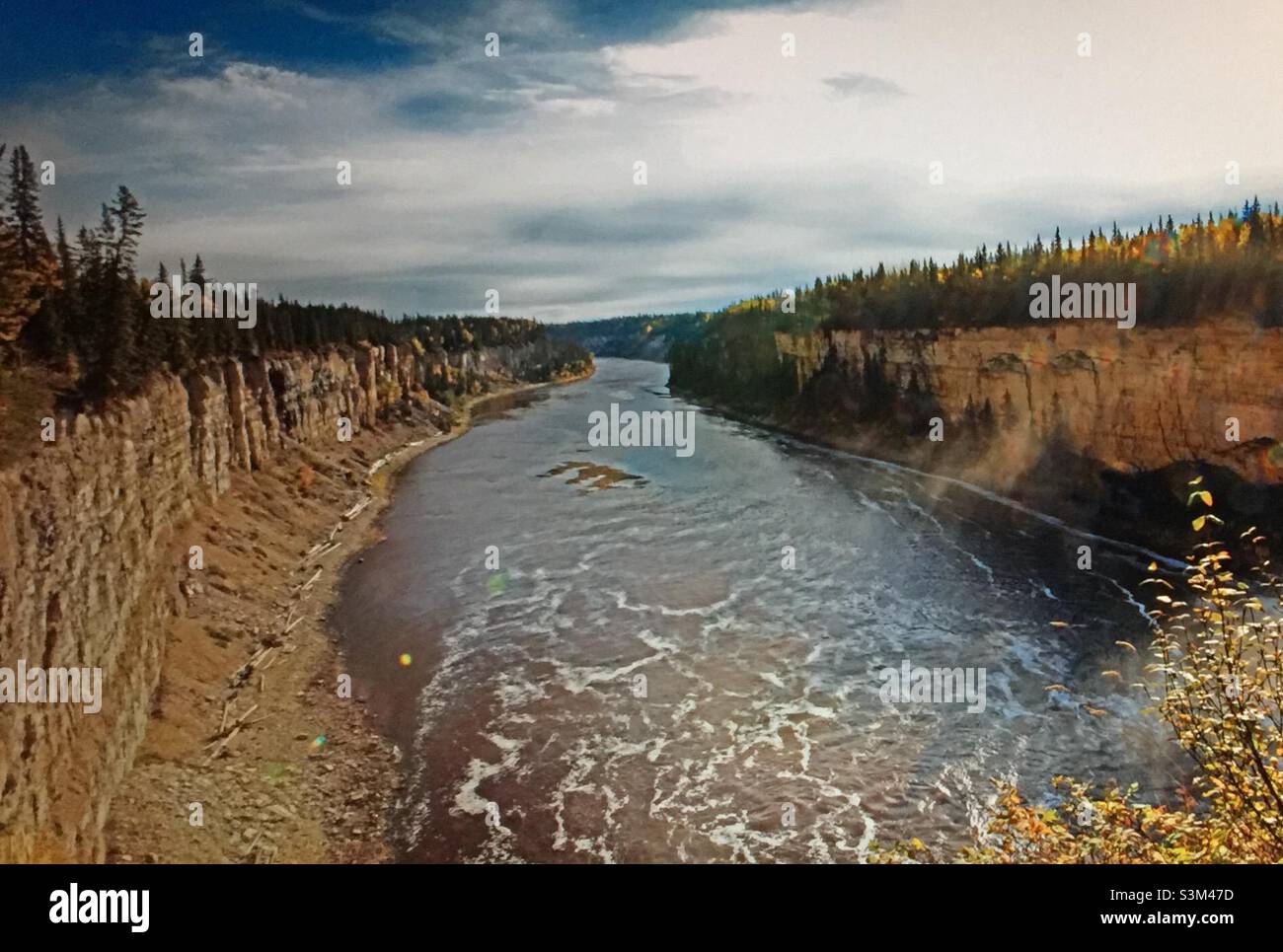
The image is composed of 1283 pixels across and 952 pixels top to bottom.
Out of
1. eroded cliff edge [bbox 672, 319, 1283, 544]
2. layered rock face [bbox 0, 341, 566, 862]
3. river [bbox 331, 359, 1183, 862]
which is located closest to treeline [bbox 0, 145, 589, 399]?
layered rock face [bbox 0, 341, 566, 862]

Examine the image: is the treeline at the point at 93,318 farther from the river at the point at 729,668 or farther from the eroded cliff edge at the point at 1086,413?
the eroded cliff edge at the point at 1086,413

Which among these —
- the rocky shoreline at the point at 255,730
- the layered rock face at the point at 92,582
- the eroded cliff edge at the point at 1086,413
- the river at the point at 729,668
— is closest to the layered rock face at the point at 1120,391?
the eroded cliff edge at the point at 1086,413

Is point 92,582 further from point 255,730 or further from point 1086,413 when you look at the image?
point 1086,413

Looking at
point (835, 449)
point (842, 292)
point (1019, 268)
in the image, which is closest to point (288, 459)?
point (835, 449)

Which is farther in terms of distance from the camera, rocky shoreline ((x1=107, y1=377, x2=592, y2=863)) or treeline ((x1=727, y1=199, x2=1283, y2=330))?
treeline ((x1=727, y1=199, x2=1283, y2=330))

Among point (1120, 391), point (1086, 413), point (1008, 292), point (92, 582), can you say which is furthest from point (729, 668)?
point (1008, 292)

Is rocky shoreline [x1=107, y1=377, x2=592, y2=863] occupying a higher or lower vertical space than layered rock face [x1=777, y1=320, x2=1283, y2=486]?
lower

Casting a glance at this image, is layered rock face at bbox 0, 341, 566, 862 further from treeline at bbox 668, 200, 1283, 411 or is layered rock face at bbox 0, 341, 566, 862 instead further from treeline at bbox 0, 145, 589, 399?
treeline at bbox 668, 200, 1283, 411
